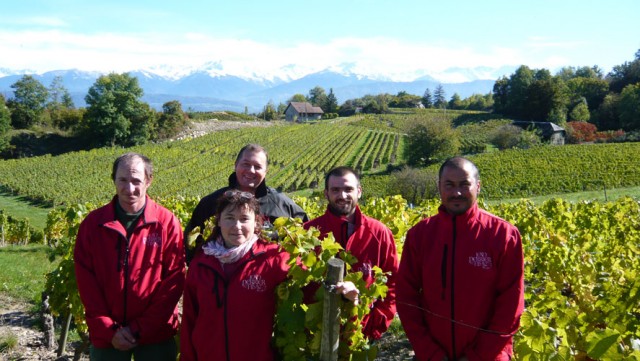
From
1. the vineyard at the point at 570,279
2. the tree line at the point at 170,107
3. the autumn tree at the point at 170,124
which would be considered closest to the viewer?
the vineyard at the point at 570,279

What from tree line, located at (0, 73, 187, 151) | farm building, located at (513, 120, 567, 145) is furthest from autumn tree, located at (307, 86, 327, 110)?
farm building, located at (513, 120, 567, 145)

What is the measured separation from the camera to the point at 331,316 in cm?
250

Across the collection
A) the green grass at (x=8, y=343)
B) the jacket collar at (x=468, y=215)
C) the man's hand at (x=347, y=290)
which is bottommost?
the green grass at (x=8, y=343)

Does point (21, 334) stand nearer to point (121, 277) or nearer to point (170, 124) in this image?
point (121, 277)

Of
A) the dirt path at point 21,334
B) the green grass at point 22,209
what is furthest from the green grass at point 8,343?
the green grass at point 22,209

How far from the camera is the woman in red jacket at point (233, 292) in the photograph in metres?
2.63

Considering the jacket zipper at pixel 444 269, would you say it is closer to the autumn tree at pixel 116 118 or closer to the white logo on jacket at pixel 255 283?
the white logo on jacket at pixel 255 283

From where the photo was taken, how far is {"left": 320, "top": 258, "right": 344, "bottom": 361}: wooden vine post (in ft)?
8.06

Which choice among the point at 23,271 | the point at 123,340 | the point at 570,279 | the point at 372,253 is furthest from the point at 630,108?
the point at 123,340

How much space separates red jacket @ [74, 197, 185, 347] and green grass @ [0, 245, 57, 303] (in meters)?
3.18

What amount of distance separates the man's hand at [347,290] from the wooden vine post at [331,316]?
0.03m

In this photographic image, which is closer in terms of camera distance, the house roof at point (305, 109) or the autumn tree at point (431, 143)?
the autumn tree at point (431, 143)

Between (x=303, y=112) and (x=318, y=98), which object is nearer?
(x=303, y=112)

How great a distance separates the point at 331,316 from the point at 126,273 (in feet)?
4.60
